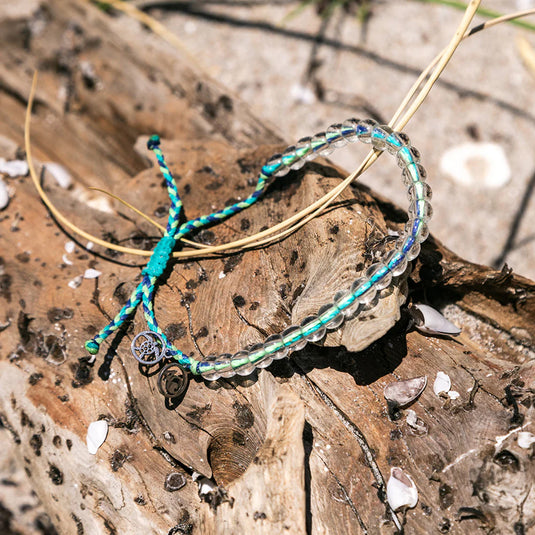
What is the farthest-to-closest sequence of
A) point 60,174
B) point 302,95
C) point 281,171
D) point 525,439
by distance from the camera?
1. point 302,95
2. point 60,174
3. point 281,171
4. point 525,439

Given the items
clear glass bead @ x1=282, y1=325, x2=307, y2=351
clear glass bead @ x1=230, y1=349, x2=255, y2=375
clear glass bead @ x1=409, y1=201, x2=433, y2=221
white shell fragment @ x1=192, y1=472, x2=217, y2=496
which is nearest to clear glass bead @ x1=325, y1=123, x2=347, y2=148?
clear glass bead @ x1=409, y1=201, x2=433, y2=221

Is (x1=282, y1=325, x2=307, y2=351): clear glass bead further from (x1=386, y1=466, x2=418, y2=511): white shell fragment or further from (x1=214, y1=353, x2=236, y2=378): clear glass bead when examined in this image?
(x1=386, y1=466, x2=418, y2=511): white shell fragment

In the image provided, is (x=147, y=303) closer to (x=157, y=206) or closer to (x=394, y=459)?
(x=157, y=206)

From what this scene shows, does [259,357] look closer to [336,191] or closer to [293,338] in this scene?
[293,338]

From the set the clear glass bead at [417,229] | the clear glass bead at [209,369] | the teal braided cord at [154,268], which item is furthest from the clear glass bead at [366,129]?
the clear glass bead at [209,369]

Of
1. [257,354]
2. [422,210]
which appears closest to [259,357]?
[257,354]

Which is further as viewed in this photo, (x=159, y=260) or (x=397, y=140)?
(x=159, y=260)

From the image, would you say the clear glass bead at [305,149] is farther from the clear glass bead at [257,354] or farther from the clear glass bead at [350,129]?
the clear glass bead at [257,354]
